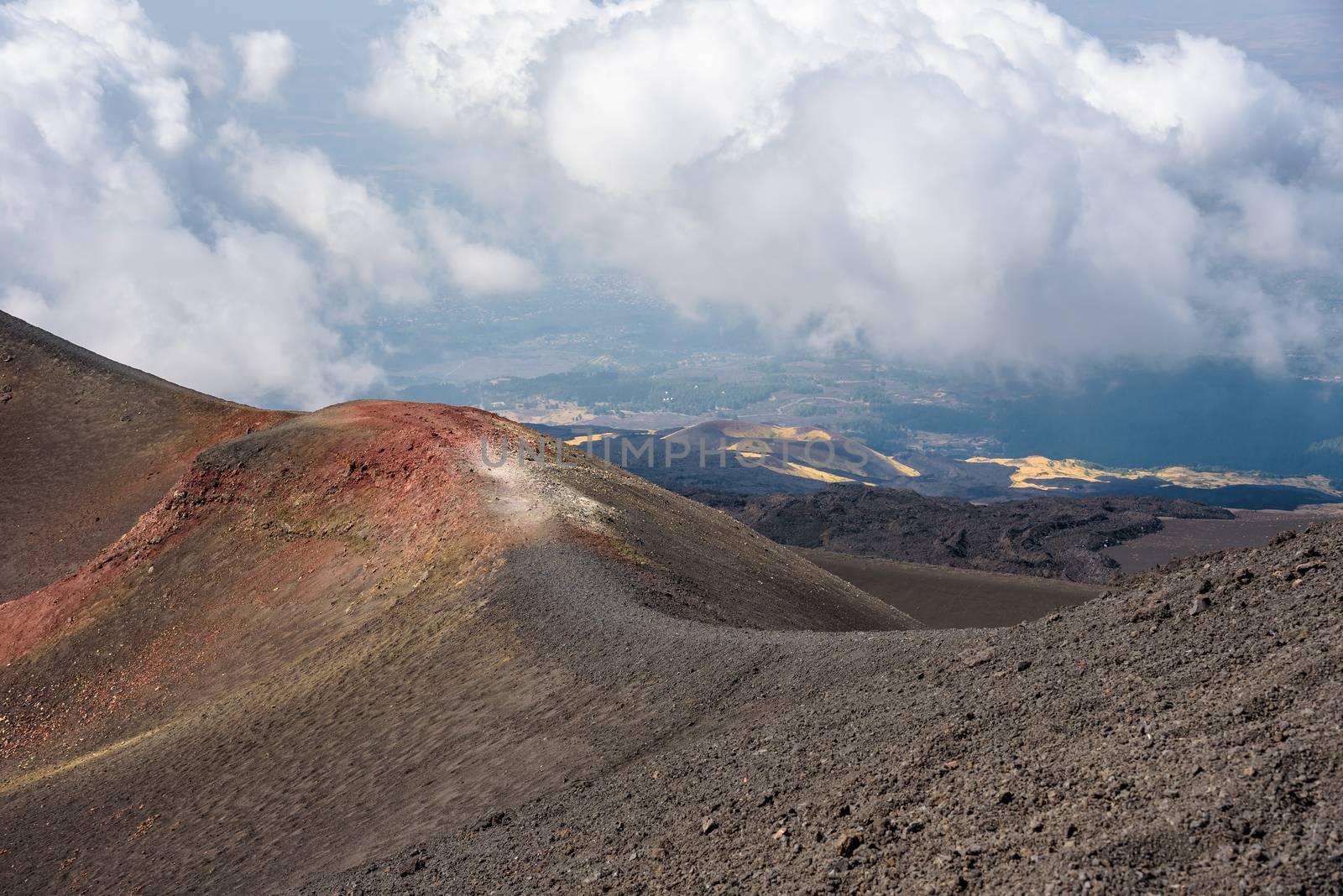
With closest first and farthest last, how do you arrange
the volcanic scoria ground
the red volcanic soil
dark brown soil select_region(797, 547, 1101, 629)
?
the volcanic scoria ground < the red volcanic soil < dark brown soil select_region(797, 547, 1101, 629)

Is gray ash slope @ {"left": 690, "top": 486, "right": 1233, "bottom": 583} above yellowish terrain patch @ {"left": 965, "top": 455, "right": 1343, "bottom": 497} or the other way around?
the other way around

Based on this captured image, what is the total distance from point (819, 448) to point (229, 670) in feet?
402

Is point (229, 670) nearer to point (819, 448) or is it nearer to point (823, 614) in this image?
point (823, 614)

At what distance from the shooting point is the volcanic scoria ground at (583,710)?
9.04 metres

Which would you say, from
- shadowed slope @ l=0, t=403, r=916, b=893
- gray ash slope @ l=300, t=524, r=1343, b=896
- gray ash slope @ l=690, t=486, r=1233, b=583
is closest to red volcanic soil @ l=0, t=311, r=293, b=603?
shadowed slope @ l=0, t=403, r=916, b=893

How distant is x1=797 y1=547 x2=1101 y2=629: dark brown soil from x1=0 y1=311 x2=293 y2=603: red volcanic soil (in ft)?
90.7

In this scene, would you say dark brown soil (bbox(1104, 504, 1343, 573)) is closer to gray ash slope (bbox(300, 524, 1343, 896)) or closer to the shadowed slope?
the shadowed slope

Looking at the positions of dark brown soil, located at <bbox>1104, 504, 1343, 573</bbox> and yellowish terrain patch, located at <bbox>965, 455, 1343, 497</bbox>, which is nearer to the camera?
dark brown soil, located at <bbox>1104, 504, 1343, 573</bbox>

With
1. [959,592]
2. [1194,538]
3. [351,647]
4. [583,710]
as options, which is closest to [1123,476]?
[1194,538]

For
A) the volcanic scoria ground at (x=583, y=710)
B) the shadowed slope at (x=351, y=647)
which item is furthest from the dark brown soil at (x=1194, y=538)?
the volcanic scoria ground at (x=583, y=710)

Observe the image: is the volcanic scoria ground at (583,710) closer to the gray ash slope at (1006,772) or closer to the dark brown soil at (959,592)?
the gray ash slope at (1006,772)

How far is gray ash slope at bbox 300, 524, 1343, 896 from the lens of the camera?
8.02m

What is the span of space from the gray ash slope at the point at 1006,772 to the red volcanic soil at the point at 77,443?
3113 centimetres

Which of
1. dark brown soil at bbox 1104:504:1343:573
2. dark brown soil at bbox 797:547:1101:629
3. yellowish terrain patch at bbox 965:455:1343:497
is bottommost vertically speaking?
dark brown soil at bbox 797:547:1101:629
